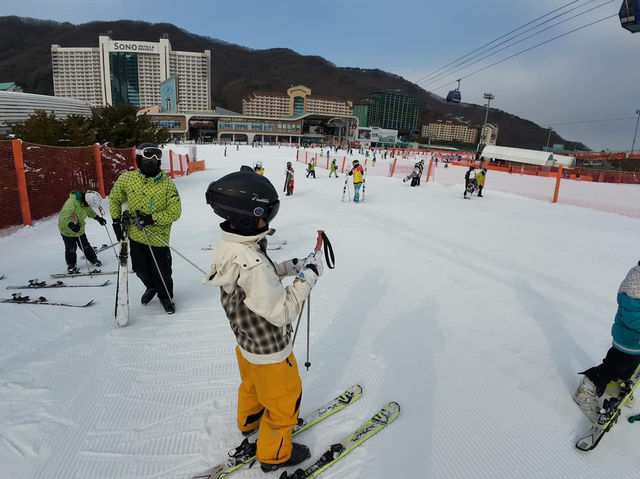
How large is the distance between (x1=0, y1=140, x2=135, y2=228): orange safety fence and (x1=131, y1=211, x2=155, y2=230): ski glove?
5.39 m

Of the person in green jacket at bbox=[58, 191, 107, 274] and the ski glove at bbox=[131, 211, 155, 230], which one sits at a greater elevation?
the ski glove at bbox=[131, 211, 155, 230]

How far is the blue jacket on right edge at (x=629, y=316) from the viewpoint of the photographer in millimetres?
2332

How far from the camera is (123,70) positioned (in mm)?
119062

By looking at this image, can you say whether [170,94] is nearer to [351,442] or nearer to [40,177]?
[40,177]

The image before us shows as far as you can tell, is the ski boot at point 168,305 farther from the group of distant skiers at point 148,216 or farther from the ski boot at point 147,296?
the ski boot at point 147,296

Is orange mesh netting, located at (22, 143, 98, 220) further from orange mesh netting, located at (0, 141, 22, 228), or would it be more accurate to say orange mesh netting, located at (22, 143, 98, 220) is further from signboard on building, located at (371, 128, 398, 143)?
signboard on building, located at (371, 128, 398, 143)

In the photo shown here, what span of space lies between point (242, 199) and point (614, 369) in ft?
9.67

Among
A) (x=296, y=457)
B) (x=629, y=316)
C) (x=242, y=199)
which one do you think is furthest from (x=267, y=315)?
(x=629, y=316)

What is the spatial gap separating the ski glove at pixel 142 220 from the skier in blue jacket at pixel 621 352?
418cm

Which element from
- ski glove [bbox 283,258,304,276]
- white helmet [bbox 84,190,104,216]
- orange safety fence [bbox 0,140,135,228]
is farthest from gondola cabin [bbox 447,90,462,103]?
ski glove [bbox 283,258,304,276]

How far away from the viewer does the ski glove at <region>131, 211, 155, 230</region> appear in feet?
11.9

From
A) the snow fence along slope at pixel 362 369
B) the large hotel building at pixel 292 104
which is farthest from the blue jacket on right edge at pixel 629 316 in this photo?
the large hotel building at pixel 292 104

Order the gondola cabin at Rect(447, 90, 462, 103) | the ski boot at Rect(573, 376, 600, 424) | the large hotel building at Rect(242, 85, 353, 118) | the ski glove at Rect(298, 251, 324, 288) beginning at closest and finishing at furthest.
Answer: the ski glove at Rect(298, 251, 324, 288) < the ski boot at Rect(573, 376, 600, 424) < the gondola cabin at Rect(447, 90, 462, 103) < the large hotel building at Rect(242, 85, 353, 118)

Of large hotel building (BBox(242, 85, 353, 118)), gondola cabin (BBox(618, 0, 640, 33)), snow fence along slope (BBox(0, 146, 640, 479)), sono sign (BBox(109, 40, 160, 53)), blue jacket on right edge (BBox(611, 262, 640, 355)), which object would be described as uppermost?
sono sign (BBox(109, 40, 160, 53))
